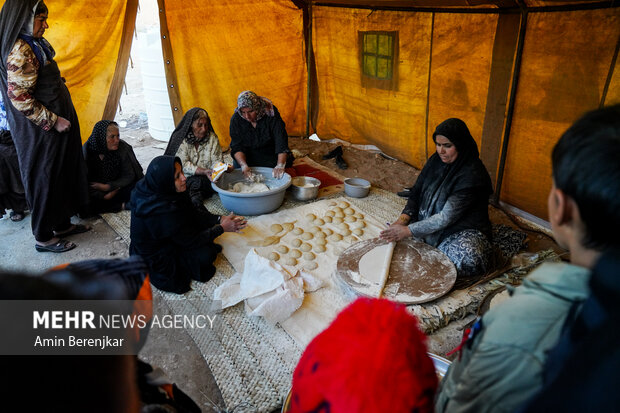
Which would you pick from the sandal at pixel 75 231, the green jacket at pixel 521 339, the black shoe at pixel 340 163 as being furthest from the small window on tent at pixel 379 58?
the green jacket at pixel 521 339

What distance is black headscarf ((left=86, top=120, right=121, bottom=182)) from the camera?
3477mm

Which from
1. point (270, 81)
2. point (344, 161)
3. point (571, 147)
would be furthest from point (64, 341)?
point (270, 81)

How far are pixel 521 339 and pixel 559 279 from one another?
13cm

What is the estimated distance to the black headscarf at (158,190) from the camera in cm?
250

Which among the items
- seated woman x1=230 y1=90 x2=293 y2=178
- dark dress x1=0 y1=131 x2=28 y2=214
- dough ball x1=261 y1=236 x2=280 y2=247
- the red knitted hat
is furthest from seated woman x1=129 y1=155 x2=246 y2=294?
the red knitted hat

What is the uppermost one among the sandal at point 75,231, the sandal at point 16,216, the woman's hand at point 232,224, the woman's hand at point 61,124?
the woman's hand at point 61,124

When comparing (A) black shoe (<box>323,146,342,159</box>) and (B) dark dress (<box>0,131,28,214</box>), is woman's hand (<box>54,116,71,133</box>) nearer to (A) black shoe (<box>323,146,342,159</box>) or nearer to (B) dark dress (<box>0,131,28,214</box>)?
(B) dark dress (<box>0,131,28,214</box>)

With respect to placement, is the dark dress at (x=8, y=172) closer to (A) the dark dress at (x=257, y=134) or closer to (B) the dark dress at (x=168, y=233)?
(B) the dark dress at (x=168, y=233)

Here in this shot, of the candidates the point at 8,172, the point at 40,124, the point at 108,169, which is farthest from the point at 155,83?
the point at 40,124

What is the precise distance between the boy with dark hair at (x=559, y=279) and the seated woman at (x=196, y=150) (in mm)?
3209

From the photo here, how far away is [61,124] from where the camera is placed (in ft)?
9.62

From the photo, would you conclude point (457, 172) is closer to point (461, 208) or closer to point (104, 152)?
point (461, 208)

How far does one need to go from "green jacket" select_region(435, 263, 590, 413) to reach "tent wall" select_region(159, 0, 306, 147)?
5.01 m

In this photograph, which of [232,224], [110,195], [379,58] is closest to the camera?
[232,224]
